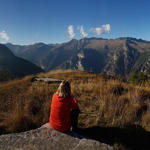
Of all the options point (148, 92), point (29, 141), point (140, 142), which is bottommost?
point (140, 142)

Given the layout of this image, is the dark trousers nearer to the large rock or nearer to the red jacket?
the red jacket

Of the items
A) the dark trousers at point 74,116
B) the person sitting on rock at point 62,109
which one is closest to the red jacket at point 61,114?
the person sitting on rock at point 62,109

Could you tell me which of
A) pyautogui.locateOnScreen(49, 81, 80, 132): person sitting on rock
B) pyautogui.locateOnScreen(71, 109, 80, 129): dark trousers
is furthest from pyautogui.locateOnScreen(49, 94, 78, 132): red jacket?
pyautogui.locateOnScreen(71, 109, 80, 129): dark trousers

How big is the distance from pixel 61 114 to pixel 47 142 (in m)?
0.63

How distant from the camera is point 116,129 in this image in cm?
319

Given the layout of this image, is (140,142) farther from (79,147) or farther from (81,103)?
(81,103)

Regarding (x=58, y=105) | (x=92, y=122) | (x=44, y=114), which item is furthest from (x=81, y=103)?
(x=58, y=105)

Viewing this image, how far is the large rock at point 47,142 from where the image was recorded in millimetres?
2350

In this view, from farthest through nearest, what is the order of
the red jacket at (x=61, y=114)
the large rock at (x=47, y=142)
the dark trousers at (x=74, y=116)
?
the dark trousers at (x=74, y=116) < the red jacket at (x=61, y=114) < the large rock at (x=47, y=142)

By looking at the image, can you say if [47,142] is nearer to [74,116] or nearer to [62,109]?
[62,109]

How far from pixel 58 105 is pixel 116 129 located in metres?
1.72

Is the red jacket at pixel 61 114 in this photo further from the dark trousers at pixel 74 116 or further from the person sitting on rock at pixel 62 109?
the dark trousers at pixel 74 116

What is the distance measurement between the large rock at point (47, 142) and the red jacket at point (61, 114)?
15cm

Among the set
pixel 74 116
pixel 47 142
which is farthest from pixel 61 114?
pixel 47 142
